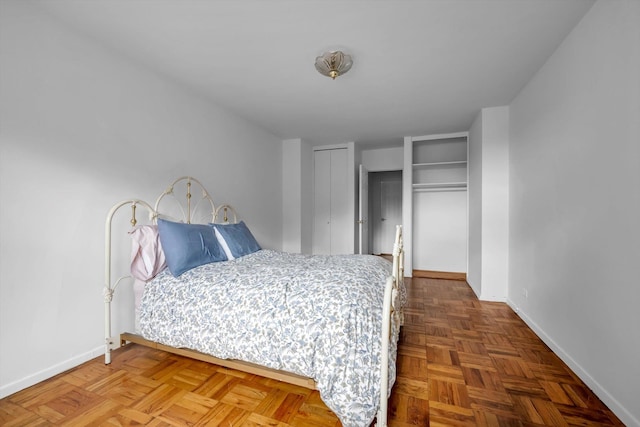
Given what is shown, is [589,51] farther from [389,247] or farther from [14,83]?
[389,247]

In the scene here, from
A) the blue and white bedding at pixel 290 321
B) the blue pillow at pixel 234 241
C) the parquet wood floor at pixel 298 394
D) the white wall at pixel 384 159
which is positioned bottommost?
the parquet wood floor at pixel 298 394

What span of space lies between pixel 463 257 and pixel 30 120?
19.1 feet

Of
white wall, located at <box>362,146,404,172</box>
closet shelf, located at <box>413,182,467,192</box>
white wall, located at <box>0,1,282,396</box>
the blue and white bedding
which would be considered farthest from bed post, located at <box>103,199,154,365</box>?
white wall, located at <box>362,146,404,172</box>

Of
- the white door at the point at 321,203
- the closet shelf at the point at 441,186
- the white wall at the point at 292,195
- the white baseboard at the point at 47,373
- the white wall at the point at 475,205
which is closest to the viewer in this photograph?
the white baseboard at the point at 47,373

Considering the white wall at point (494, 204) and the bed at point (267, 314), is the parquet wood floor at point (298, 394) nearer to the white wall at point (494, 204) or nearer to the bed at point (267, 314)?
the bed at point (267, 314)

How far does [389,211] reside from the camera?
7145 mm

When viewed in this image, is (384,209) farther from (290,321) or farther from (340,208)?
(290,321)

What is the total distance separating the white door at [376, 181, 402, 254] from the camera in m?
7.05

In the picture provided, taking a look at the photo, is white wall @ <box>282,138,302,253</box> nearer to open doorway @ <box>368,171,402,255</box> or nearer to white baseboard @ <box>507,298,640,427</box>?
open doorway @ <box>368,171,402,255</box>

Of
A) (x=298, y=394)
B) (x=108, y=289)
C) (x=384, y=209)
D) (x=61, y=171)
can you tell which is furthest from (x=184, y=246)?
(x=384, y=209)

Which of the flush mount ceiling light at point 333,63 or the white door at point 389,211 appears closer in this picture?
the flush mount ceiling light at point 333,63

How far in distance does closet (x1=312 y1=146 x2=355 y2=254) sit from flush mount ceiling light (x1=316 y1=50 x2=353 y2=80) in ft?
9.38

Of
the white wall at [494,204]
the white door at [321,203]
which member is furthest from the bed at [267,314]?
the white door at [321,203]

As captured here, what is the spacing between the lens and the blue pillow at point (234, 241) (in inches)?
108
